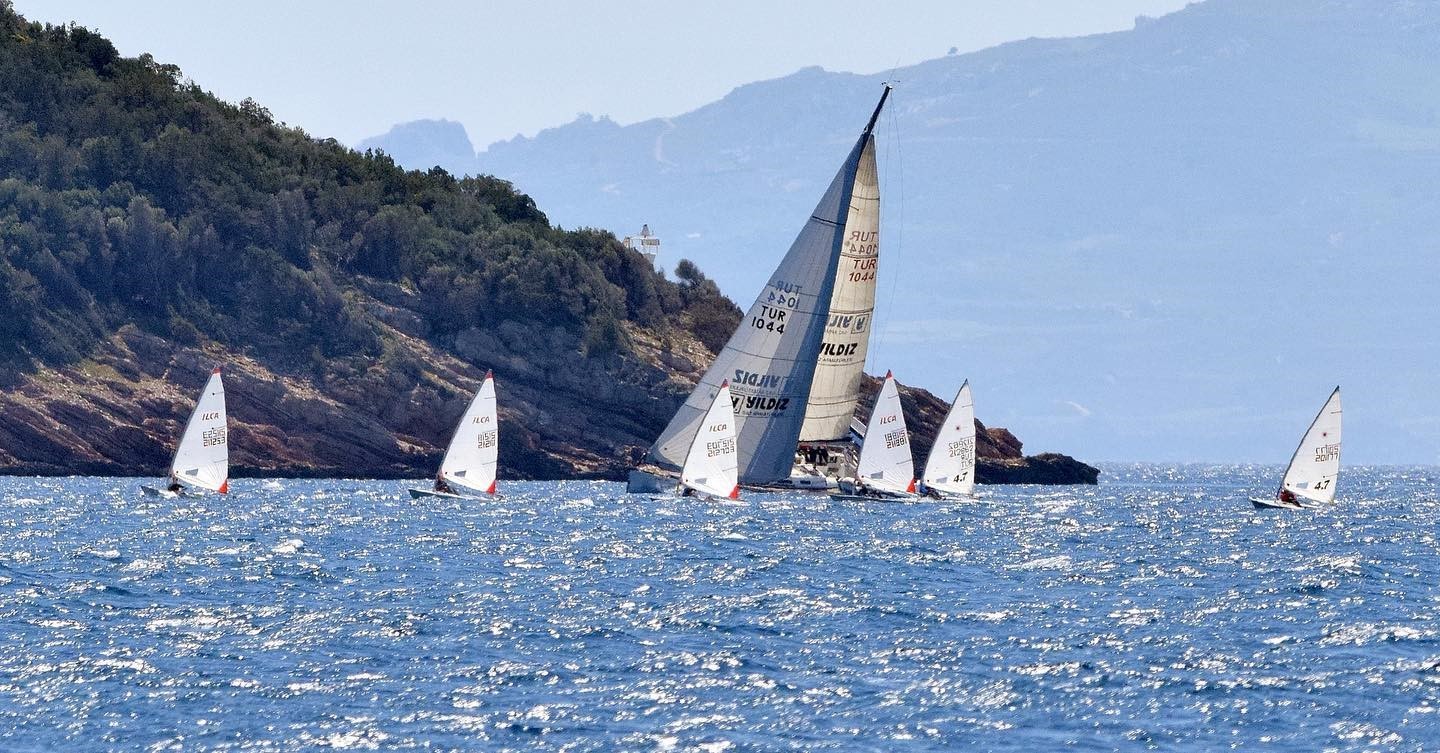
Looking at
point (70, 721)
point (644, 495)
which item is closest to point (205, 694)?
point (70, 721)

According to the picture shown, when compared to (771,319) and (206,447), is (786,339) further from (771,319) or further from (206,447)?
(206,447)

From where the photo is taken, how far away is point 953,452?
9269 cm

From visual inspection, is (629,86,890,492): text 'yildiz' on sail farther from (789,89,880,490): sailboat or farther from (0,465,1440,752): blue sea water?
(0,465,1440,752): blue sea water

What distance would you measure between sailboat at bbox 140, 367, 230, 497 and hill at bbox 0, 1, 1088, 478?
22318mm

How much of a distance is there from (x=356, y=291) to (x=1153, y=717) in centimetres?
Answer: 10242

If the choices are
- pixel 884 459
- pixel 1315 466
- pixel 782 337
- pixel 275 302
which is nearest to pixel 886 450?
pixel 884 459

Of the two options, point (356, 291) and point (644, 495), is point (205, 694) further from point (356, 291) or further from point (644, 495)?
point (356, 291)

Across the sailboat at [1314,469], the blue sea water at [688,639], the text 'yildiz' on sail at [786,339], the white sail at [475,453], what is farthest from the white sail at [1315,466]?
the white sail at [475,453]

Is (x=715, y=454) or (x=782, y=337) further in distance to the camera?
(x=782, y=337)

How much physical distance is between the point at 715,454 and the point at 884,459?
10.7 metres

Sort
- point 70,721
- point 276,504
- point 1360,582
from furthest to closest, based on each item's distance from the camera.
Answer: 1. point 276,504
2. point 1360,582
3. point 70,721

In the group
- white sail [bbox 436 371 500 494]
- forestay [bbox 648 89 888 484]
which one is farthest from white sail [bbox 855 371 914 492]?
white sail [bbox 436 371 500 494]

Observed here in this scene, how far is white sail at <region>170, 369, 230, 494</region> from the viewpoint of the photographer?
78750 mm

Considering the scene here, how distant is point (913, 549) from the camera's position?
199 ft
